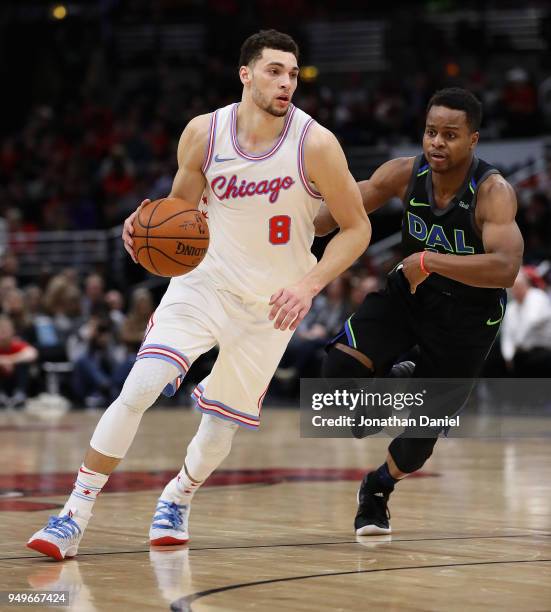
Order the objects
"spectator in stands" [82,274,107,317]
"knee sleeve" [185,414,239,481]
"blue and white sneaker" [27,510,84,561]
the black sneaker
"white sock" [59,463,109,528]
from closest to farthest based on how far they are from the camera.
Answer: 1. "blue and white sneaker" [27,510,84,561]
2. "white sock" [59,463,109,528]
3. "knee sleeve" [185,414,239,481]
4. the black sneaker
5. "spectator in stands" [82,274,107,317]

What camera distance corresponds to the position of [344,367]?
5.60m

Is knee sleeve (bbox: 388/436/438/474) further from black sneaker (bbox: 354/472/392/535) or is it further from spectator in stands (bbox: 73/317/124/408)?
spectator in stands (bbox: 73/317/124/408)

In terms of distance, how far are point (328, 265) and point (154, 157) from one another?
52.4 feet

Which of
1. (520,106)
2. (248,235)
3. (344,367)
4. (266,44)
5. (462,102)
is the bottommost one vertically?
(344,367)

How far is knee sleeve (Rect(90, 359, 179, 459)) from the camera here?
493cm

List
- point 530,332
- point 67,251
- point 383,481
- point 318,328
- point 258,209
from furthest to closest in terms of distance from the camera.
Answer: point 67,251, point 318,328, point 530,332, point 383,481, point 258,209

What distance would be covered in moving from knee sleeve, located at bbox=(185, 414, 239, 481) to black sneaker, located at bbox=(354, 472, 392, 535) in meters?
0.71

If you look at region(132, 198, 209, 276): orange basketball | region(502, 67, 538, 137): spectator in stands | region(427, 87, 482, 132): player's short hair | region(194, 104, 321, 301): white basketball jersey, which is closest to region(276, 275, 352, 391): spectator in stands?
region(502, 67, 538, 137): spectator in stands

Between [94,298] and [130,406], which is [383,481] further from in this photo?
[94,298]

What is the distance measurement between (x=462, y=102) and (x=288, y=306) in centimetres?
135

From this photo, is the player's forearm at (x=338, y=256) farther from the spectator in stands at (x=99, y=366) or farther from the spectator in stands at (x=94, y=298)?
the spectator in stands at (x=94, y=298)

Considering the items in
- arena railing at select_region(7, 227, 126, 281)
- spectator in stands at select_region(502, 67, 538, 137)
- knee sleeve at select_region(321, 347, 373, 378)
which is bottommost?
knee sleeve at select_region(321, 347, 373, 378)

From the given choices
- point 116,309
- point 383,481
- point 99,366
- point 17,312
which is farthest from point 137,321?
point 383,481

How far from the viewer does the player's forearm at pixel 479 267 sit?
5.25 meters
